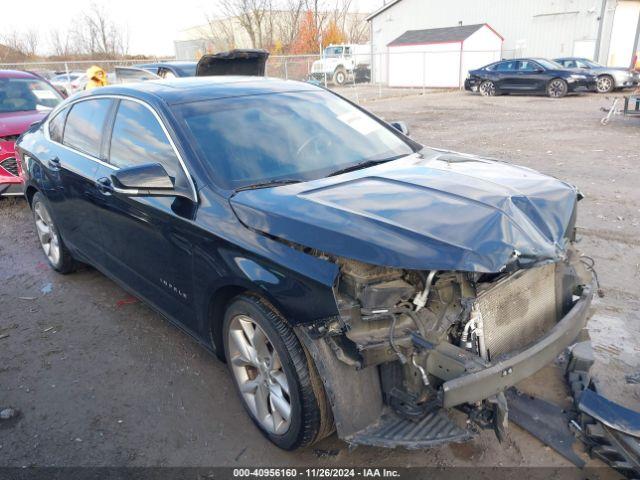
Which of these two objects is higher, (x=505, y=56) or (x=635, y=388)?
(x=505, y=56)

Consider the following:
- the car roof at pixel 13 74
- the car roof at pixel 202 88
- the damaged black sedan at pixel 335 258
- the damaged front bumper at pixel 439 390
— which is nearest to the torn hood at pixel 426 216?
the damaged black sedan at pixel 335 258

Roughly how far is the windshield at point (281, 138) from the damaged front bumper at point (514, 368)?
4.67ft

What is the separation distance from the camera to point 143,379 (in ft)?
11.1

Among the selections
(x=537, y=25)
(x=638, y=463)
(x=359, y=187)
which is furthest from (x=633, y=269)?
(x=537, y=25)

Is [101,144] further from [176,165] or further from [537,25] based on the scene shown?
[537,25]

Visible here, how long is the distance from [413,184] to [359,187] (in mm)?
278

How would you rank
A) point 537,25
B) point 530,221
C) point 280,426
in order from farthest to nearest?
point 537,25, point 280,426, point 530,221

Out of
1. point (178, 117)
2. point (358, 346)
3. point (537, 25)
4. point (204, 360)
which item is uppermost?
point (537, 25)

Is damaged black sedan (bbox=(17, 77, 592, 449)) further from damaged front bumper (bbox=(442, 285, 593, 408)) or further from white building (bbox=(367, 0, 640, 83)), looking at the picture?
white building (bbox=(367, 0, 640, 83))

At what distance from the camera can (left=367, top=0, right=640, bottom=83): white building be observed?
85.0ft

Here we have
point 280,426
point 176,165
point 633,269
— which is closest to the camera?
point 280,426

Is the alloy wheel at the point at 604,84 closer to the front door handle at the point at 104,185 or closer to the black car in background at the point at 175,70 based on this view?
the black car in background at the point at 175,70

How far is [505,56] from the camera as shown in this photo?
1167 inches

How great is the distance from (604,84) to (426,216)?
849 inches
